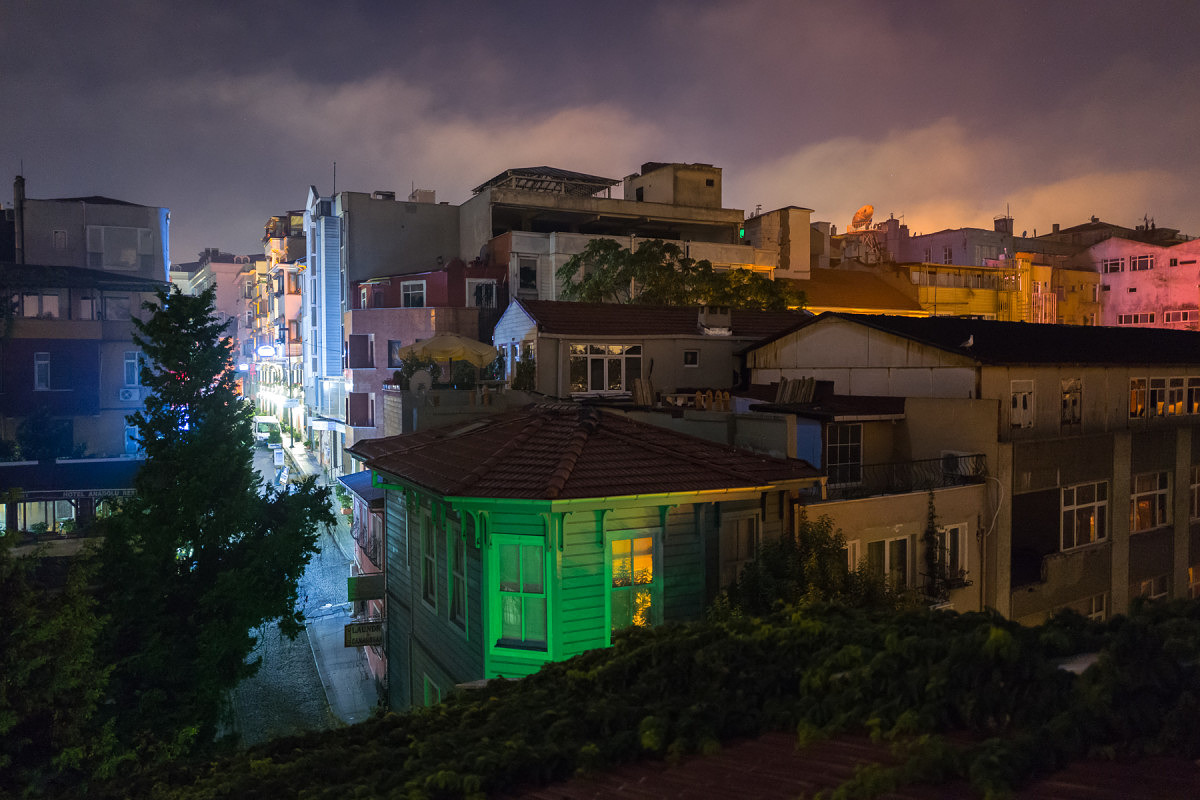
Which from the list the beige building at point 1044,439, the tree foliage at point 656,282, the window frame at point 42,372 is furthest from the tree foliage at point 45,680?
the window frame at point 42,372

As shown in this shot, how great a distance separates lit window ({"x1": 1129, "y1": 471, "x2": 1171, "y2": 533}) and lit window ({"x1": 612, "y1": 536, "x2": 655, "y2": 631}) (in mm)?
17498

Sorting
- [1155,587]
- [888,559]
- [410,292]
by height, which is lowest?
[1155,587]

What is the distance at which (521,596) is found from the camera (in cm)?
1301

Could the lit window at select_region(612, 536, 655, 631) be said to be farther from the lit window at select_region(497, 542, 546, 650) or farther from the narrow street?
the narrow street

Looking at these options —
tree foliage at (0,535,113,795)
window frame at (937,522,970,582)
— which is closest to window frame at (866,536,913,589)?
window frame at (937,522,970,582)

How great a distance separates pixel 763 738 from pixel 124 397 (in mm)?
42870

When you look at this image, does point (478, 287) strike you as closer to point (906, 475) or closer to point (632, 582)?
point (906, 475)

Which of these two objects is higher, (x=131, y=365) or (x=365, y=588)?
(x=131, y=365)

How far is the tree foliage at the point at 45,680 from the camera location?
12.5m

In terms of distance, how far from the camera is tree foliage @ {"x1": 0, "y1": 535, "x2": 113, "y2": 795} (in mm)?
12469

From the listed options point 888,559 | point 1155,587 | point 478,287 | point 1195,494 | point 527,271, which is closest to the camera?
point 888,559

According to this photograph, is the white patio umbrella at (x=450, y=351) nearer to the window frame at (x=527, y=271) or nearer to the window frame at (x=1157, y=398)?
the window frame at (x=527, y=271)

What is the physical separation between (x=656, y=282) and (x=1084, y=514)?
21341 millimetres

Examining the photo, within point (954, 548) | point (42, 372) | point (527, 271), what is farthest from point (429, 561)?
point (42, 372)
